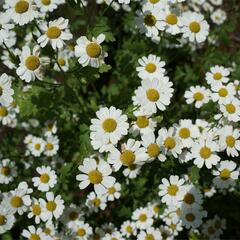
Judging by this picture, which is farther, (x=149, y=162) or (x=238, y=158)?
(x=238, y=158)

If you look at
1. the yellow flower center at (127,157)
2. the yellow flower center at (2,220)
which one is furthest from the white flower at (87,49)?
the yellow flower center at (2,220)

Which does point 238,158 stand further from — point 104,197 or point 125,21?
point 125,21

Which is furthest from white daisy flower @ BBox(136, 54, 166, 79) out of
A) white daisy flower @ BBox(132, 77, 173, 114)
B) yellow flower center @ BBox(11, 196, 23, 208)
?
yellow flower center @ BBox(11, 196, 23, 208)

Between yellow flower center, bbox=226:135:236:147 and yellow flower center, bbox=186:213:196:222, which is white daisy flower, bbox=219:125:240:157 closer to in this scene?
yellow flower center, bbox=226:135:236:147

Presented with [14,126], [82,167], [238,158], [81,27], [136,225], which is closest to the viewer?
[82,167]

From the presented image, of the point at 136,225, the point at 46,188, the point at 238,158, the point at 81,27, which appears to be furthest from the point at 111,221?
the point at 81,27

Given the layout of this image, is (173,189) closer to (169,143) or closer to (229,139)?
(169,143)
